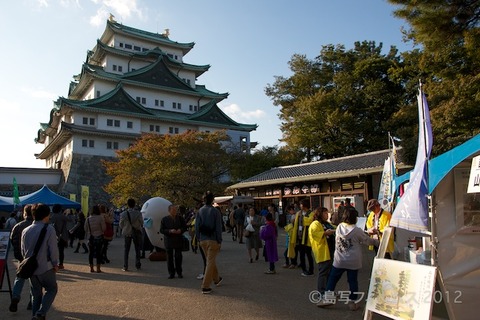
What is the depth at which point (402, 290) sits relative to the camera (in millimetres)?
4332

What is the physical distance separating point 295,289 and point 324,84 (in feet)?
94.7

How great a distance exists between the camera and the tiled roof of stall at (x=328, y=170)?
19273 millimetres

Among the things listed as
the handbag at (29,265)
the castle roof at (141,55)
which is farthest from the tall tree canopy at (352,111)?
the handbag at (29,265)

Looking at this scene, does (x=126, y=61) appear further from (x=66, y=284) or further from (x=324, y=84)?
(x=66, y=284)

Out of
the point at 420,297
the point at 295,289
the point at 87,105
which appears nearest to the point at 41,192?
the point at 295,289

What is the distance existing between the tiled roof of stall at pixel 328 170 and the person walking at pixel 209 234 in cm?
1261

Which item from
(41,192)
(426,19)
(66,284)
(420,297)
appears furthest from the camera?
(41,192)

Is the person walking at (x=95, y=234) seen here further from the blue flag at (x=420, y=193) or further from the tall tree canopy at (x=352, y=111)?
the tall tree canopy at (x=352, y=111)

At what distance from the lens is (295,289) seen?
7324 mm

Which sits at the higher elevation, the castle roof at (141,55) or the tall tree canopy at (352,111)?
the castle roof at (141,55)

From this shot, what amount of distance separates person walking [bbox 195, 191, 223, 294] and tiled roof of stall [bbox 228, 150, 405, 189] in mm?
12605

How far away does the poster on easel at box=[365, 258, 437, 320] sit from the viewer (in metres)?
4.03

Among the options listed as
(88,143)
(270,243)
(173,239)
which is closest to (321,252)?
(270,243)

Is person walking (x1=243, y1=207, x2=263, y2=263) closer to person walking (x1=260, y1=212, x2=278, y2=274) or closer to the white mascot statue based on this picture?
person walking (x1=260, y1=212, x2=278, y2=274)
